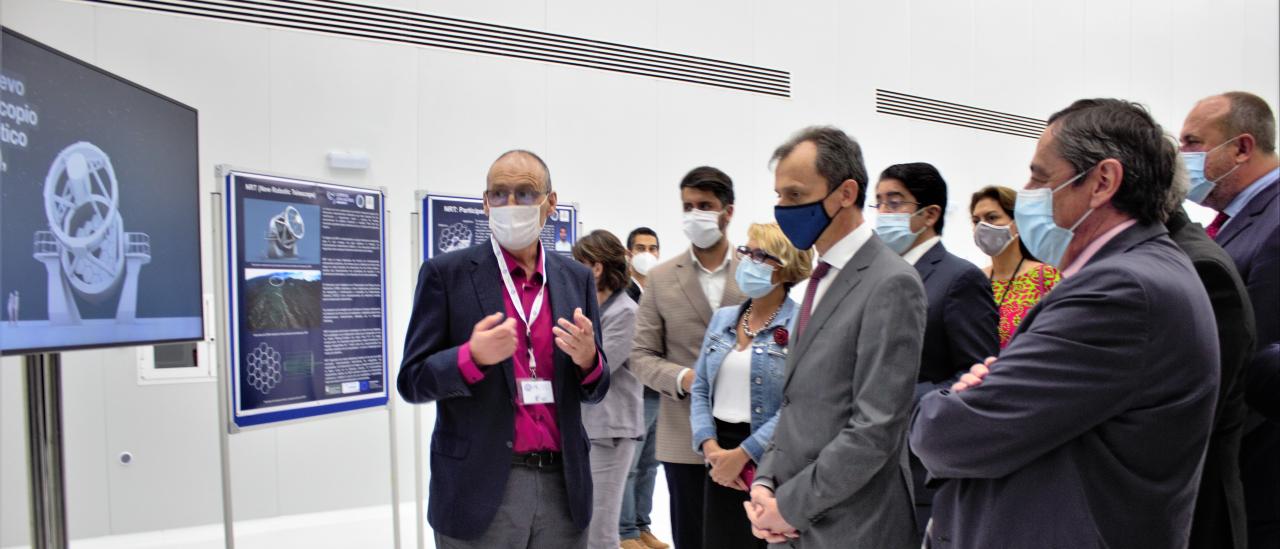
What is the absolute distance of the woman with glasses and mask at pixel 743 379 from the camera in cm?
222

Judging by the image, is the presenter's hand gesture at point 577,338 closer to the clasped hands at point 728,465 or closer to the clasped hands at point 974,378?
the clasped hands at point 728,465

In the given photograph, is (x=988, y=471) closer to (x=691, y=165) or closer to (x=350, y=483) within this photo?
(x=350, y=483)

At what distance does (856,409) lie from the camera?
158 cm

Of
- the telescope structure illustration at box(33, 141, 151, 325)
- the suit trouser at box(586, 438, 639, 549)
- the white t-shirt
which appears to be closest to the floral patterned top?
the white t-shirt

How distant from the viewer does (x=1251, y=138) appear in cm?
222

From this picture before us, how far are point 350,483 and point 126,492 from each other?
1.36 metres

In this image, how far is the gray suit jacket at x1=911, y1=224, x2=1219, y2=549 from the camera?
1159mm

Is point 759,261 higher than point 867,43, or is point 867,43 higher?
point 867,43

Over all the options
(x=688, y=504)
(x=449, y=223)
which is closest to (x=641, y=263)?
(x=449, y=223)

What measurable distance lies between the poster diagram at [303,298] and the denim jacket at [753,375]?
6.12 ft

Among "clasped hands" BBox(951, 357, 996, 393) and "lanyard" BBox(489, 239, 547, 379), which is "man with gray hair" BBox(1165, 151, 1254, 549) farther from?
"lanyard" BBox(489, 239, 547, 379)

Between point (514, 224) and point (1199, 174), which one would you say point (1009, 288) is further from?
point (514, 224)

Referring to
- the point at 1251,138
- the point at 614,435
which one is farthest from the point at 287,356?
the point at 1251,138

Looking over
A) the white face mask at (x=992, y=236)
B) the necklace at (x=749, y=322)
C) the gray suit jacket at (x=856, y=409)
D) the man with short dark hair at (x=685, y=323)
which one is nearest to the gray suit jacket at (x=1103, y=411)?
the gray suit jacket at (x=856, y=409)
